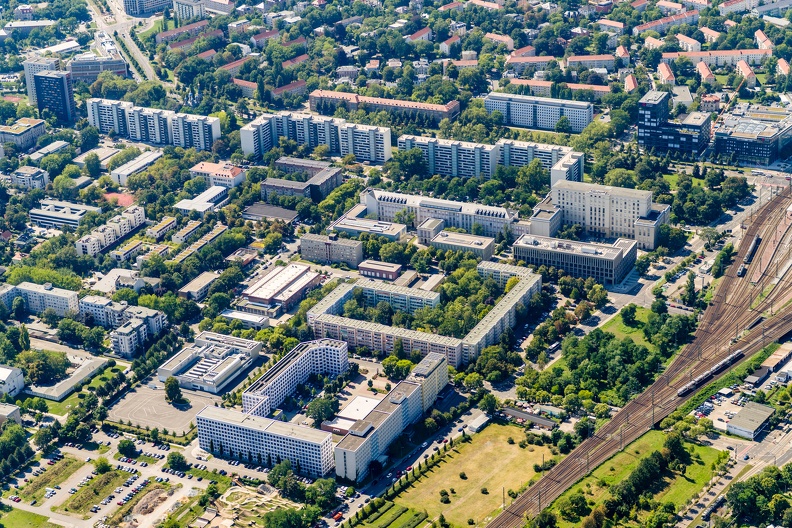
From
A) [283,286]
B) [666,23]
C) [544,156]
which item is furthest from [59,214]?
[666,23]

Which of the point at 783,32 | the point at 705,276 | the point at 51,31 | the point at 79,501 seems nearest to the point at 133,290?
the point at 79,501

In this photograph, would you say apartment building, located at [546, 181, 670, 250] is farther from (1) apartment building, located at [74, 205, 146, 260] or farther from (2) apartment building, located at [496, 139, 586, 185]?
(1) apartment building, located at [74, 205, 146, 260]

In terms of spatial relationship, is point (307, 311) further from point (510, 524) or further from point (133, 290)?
point (510, 524)

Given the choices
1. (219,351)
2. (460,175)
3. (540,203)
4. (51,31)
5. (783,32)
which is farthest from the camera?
(51,31)

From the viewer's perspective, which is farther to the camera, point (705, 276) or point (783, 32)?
point (783, 32)

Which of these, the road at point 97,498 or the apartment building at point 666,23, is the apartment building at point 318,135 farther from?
the road at point 97,498
